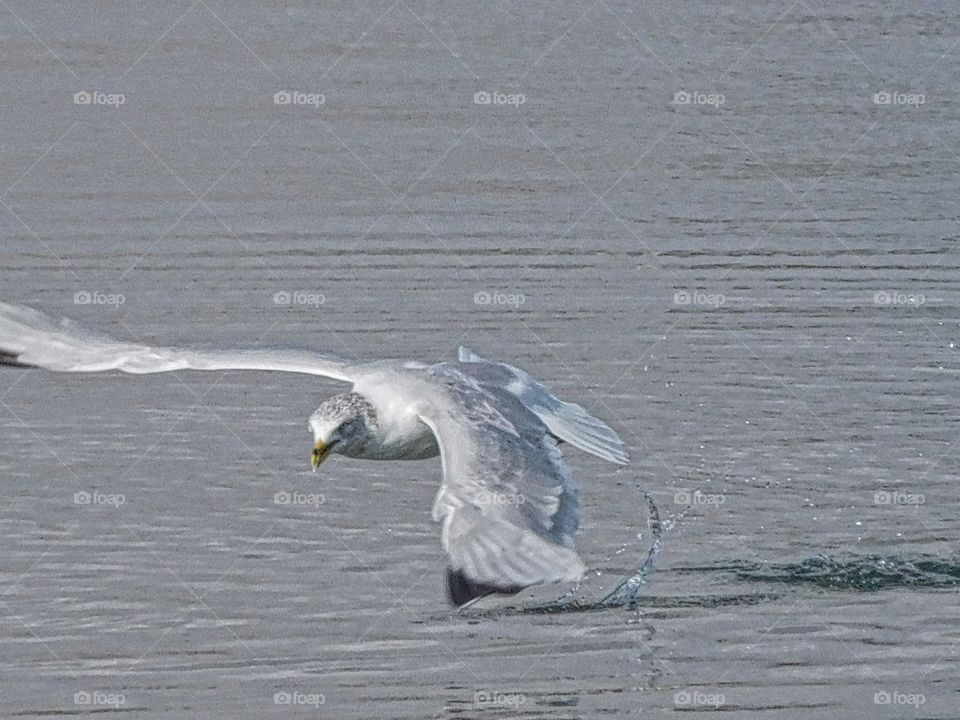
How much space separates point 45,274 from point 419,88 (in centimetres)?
503

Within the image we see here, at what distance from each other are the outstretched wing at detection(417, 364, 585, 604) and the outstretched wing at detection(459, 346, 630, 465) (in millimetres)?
201

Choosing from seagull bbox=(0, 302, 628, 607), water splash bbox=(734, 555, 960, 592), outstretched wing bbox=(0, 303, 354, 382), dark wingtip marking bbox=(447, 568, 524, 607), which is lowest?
dark wingtip marking bbox=(447, 568, 524, 607)

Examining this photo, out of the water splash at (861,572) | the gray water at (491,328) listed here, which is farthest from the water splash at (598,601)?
the water splash at (861,572)

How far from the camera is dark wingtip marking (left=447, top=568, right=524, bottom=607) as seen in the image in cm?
858

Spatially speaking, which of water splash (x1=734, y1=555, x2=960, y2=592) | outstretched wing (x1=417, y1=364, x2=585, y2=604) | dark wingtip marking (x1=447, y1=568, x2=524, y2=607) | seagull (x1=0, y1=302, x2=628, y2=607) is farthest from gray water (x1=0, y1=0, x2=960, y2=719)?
dark wingtip marking (x1=447, y1=568, x2=524, y2=607)

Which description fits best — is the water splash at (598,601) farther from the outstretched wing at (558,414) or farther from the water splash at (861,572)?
the outstretched wing at (558,414)

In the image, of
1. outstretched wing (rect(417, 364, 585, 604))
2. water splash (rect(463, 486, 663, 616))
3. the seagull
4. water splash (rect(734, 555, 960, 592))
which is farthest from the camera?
water splash (rect(734, 555, 960, 592))

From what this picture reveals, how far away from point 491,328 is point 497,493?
5.55 m

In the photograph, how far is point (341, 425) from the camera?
10680 millimetres

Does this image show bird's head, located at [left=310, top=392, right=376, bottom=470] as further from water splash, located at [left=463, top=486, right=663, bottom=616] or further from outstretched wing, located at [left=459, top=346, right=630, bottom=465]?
water splash, located at [left=463, top=486, right=663, bottom=616]

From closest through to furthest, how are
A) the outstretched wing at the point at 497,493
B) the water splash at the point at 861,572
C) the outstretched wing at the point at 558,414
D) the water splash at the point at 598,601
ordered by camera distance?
the outstretched wing at the point at 497,493 → the outstretched wing at the point at 558,414 → the water splash at the point at 598,601 → the water splash at the point at 861,572

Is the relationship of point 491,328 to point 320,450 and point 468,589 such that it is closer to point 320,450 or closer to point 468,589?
point 320,450

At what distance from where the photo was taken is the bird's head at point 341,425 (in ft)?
35.0

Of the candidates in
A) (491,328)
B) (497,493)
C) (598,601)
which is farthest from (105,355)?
(491,328)
